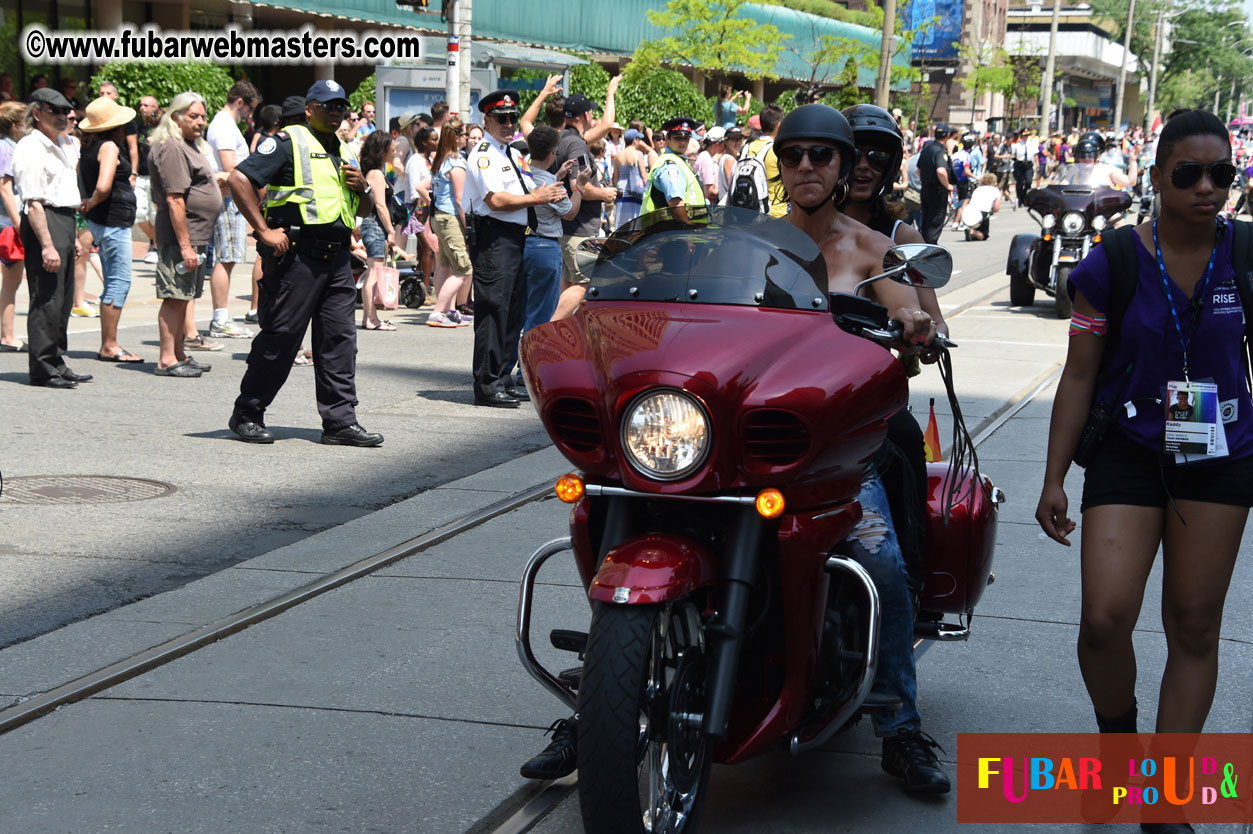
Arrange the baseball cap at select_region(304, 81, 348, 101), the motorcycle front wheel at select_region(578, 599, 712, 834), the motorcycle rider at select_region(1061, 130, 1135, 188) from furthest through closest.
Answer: the motorcycle rider at select_region(1061, 130, 1135, 188)
the baseball cap at select_region(304, 81, 348, 101)
the motorcycle front wheel at select_region(578, 599, 712, 834)

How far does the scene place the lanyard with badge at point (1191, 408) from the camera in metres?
3.63

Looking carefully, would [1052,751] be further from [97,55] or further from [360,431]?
[97,55]

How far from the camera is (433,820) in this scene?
3791 mm

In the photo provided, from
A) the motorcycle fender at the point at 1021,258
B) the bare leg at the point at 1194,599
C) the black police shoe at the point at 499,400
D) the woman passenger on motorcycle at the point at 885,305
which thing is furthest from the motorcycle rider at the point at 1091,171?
the bare leg at the point at 1194,599

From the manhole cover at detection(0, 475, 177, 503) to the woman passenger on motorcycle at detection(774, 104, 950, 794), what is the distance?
170 inches

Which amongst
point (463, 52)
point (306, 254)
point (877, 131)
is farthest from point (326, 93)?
point (463, 52)

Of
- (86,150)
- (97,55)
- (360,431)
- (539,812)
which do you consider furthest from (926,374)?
(97,55)

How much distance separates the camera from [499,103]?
10656mm

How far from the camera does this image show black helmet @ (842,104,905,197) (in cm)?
461

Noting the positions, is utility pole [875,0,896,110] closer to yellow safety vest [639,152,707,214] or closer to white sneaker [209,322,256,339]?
yellow safety vest [639,152,707,214]

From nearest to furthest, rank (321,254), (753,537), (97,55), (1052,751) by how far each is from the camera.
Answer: (753,537), (1052,751), (321,254), (97,55)

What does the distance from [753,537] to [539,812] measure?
3.12 ft

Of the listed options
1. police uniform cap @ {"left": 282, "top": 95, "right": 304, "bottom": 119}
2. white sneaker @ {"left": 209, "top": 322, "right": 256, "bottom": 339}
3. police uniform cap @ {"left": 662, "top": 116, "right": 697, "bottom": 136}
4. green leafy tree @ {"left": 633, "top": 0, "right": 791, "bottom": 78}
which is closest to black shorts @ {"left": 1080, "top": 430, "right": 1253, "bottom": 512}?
police uniform cap @ {"left": 282, "top": 95, "right": 304, "bottom": 119}

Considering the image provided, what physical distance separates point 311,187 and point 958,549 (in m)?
5.03
